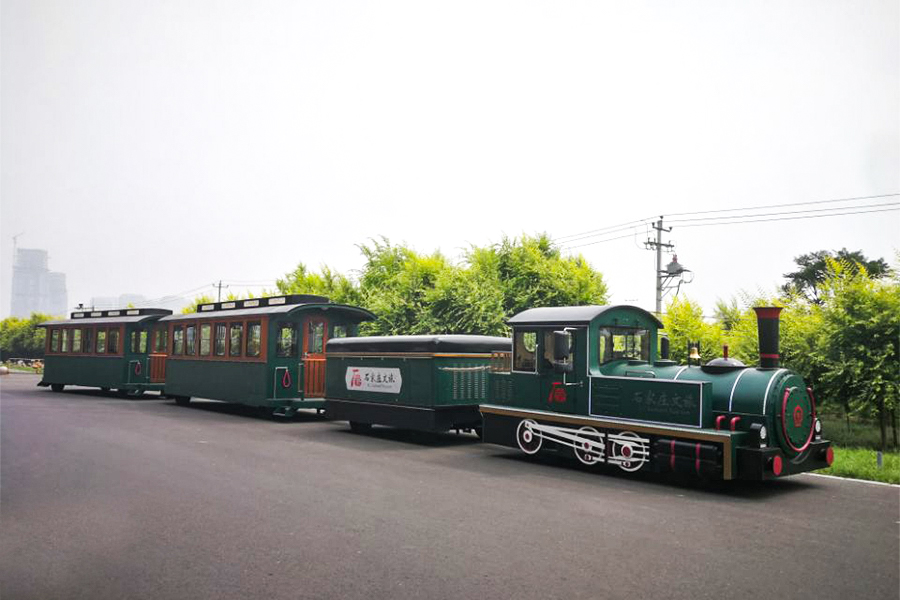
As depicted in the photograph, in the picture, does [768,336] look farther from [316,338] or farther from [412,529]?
[316,338]

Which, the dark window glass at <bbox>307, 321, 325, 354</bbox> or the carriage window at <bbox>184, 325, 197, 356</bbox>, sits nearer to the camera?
the dark window glass at <bbox>307, 321, 325, 354</bbox>

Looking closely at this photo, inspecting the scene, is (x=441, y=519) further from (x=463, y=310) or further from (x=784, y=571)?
(x=463, y=310)

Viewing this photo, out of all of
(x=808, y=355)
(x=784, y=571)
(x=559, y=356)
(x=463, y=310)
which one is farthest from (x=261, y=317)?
(x=784, y=571)

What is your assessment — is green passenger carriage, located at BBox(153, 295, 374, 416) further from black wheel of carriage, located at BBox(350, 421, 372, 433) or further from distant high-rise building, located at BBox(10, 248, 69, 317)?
distant high-rise building, located at BBox(10, 248, 69, 317)

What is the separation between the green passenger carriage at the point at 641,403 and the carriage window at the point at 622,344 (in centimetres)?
2

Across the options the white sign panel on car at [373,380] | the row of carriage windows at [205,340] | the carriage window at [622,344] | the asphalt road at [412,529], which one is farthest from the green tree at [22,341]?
the carriage window at [622,344]

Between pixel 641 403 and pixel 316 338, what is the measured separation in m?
10.5

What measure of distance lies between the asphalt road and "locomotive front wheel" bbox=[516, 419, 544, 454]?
1.02 ft

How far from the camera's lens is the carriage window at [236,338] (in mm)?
18609

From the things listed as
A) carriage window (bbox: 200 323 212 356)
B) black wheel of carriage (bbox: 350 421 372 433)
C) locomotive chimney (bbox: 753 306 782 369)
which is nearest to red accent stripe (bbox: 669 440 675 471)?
locomotive chimney (bbox: 753 306 782 369)

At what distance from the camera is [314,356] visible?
17.7m

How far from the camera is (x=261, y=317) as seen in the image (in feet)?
58.2

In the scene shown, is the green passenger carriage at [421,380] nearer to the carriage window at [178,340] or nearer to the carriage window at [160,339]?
the carriage window at [178,340]

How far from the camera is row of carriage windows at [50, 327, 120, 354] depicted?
2531cm
